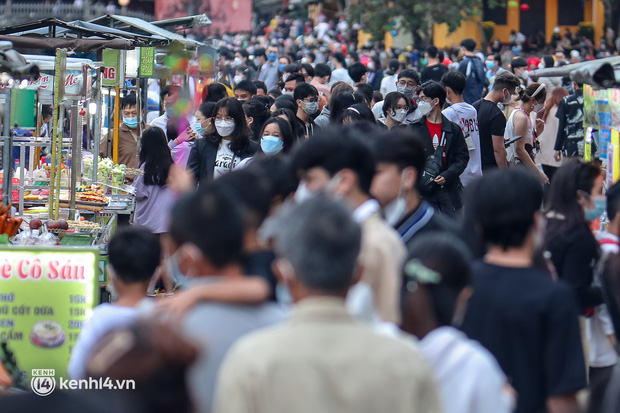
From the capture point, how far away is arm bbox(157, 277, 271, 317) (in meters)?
3.05

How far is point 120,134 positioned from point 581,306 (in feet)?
A: 27.9

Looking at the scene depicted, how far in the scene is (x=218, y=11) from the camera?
2609cm

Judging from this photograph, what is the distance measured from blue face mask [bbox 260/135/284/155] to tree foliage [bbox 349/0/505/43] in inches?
1047

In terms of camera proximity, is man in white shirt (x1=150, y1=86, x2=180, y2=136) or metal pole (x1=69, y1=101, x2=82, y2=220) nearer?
metal pole (x1=69, y1=101, x2=82, y2=220)

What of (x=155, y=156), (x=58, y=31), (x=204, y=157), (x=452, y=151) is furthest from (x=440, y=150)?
(x=58, y=31)

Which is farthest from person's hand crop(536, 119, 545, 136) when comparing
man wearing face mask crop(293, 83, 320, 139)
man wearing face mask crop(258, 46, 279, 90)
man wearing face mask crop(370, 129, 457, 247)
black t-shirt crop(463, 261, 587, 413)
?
black t-shirt crop(463, 261, 587, 413)

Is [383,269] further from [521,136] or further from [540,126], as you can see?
[540,126]

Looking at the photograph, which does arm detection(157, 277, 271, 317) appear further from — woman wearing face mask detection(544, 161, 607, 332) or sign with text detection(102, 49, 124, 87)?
sign with text detection(102, 49, 124, 87)

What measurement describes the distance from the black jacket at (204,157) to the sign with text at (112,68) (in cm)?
320

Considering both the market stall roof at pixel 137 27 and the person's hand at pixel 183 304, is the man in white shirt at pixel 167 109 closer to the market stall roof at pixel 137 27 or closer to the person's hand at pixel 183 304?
the market stall roof at pixel 137 27

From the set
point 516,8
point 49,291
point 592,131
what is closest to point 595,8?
point 516,8

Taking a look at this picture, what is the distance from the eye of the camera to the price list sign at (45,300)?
5477mm

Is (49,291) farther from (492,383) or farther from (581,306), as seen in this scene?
(492,383)

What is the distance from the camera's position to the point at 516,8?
44.7 metres
